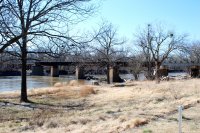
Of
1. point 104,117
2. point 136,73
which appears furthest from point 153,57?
point 104,117

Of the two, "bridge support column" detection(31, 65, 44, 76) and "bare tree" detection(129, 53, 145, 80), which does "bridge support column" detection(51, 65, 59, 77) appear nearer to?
"bridge support column" detection(31, 65, 44, 76)

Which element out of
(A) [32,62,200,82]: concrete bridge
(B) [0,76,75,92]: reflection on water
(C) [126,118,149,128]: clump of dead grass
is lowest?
(C) [126,118,149,128]: clump of dead grass

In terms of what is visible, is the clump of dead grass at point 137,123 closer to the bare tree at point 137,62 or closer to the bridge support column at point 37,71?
the bare tree at point 137,62

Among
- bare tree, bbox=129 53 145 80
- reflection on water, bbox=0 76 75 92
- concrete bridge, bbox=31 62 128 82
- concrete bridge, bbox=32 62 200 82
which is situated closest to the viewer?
concrete bridge, bbox=31 62 128 82

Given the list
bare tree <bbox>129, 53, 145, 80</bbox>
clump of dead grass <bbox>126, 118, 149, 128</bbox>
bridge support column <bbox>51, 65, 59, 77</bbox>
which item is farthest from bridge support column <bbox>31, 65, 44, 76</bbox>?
clump of dead grass <bbox>126, 118, 149, 128</bbox>

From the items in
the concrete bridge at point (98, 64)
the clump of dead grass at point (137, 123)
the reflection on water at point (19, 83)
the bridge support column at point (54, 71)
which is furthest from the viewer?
the bridge support column at point (54, 71)

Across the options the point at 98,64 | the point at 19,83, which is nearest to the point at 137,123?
the point at 98,64

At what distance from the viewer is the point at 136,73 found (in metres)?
61.4

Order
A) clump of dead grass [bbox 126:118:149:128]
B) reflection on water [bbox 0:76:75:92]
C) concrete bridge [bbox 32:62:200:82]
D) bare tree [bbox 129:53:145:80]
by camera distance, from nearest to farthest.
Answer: clump of dead grass [bbox 126:118:149:128], concrete bridge [bbox 32:62:200:82], reflection on water [bbox 0:76:75:92], bare tree [bbox 129:53:145:80]

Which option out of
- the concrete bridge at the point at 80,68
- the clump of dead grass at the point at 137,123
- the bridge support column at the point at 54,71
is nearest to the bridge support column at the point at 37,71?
the concrete bridge at the point at 80,68

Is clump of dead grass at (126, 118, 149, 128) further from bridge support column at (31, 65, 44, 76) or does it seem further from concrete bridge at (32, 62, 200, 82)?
bridge support column at (31, 65, 44, 76)

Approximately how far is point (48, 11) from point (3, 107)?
5775 millimetres

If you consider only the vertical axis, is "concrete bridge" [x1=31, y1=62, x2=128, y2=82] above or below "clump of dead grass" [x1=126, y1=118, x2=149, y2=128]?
above

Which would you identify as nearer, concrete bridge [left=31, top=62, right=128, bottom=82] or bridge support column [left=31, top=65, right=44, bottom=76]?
concrete bridge [left=31, top=62, right=128, bottom=82]
